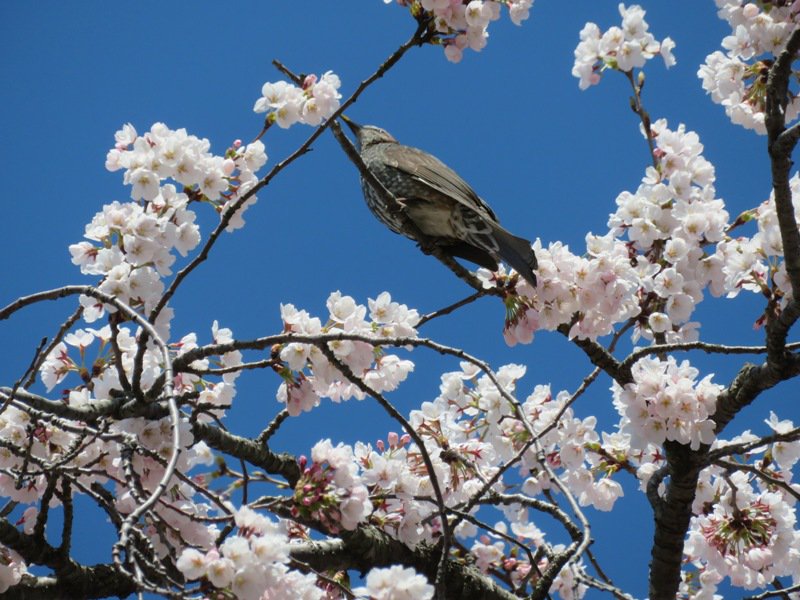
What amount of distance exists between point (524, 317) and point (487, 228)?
69 centimetres

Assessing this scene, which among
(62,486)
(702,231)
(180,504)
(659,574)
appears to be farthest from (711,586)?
(62,486)

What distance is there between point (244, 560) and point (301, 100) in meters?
1.40

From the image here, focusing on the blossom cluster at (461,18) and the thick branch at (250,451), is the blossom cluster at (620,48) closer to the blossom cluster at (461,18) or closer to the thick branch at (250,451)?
the blossom cluster at (461,18)

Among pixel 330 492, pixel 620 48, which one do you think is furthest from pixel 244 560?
pixel 620 48

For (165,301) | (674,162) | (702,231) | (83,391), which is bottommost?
(83,391)

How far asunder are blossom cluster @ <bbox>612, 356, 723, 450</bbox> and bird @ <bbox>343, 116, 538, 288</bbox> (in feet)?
2.09

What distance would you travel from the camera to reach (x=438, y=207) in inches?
138

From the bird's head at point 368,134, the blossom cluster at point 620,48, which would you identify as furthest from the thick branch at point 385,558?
the bird's head at point 368,134

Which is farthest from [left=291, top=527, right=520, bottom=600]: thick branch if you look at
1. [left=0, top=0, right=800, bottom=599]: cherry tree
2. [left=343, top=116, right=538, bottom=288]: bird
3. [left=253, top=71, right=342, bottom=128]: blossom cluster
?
[left=253, top=71, right=342, bottom=128]: blossom cluster

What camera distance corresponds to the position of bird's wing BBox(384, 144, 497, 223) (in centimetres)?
344

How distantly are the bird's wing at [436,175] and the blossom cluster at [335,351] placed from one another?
899mm

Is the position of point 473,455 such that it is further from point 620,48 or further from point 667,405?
point 620,48

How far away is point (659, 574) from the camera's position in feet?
9.73

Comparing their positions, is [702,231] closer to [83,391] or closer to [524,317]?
[524,317]
